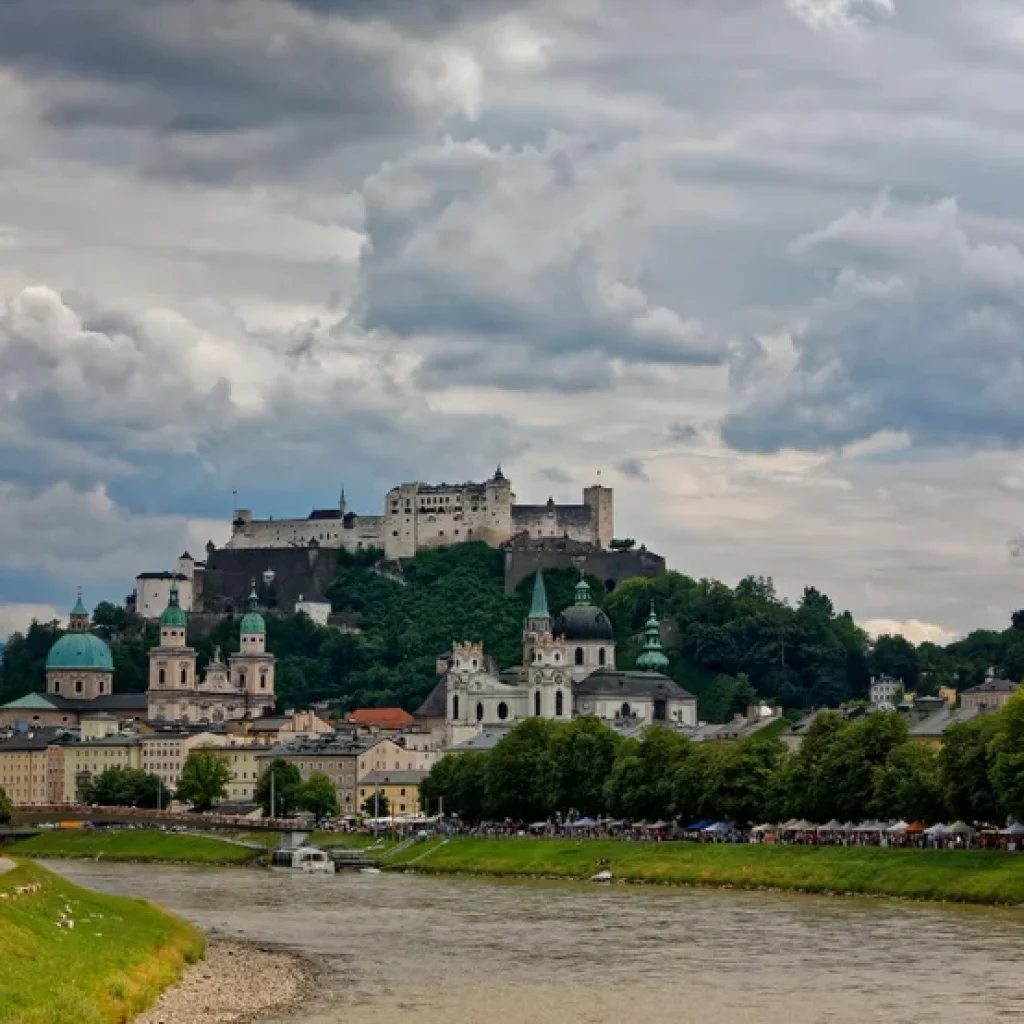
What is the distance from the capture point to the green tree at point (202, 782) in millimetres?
169750

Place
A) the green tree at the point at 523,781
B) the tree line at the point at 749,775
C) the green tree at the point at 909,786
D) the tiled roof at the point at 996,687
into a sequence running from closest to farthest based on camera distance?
the tree line at the point at 749,775 → the green tree at the point at 909,786 → the green tree at the point at 523,781 → the tiled roof at the point at 996,687

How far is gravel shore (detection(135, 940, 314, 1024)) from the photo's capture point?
169 feet

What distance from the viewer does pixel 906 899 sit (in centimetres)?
Result: 8106

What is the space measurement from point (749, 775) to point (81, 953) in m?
56.1

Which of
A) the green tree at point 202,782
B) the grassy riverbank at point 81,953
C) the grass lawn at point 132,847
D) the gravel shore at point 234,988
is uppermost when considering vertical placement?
the green tree at point 202,782

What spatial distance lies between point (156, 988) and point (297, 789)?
357ft

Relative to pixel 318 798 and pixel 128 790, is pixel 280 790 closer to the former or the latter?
pixel 318 798

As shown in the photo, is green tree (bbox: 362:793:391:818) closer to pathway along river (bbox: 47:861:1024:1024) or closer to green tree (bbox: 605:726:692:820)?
green tree (bbox: 605:726:692:820)

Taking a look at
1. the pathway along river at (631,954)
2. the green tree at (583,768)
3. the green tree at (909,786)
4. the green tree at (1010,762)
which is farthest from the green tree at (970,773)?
the green tree at (583,768)

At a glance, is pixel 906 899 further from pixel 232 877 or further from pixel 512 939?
pixel 232 877

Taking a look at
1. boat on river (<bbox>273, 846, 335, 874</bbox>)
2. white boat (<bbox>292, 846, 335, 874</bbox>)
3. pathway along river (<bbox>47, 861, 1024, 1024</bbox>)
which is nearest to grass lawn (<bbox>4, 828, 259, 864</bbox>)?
boat on river (<bbox>273, 846, 335, 874</bbox>)

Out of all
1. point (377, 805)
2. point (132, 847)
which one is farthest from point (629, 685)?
point (132, 847)

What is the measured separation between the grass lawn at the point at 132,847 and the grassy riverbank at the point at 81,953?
55912mm

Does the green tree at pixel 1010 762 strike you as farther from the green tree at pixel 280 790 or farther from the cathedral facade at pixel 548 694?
the cathedral facade at pixel 548 694
